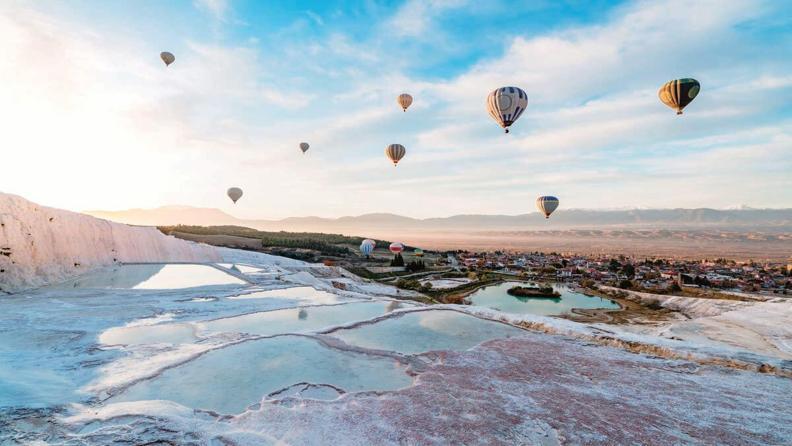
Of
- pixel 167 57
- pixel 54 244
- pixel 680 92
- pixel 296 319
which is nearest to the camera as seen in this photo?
pixel 296 319

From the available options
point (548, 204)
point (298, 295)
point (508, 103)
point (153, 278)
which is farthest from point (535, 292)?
point (153, 278)

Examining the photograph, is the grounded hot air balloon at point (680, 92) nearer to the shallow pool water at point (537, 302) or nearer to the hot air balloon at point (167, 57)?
the shallow pool water at point (537, 302)

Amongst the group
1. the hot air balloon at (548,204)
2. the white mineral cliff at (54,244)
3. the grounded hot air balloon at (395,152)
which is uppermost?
the grounded hot air balloon at (395,152)

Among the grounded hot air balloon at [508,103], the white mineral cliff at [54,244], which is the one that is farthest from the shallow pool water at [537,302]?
the white mineral cliff at [54,244]

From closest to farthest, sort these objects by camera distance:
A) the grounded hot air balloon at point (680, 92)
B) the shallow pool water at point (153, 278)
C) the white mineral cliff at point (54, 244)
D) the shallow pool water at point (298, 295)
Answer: the white mineral cliff at point (54, 244)
the shallow pool water at point (298, 295)
the shallow pool water at point (153, 278)
the grounded hot air balloon at point (680, 92)

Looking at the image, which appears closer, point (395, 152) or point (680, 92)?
point (680, 92)

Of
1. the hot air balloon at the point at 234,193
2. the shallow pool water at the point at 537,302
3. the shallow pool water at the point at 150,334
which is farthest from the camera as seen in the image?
the hot air balloon at the point at 234,193

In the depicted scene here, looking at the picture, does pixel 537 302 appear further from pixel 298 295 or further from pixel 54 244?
pixel 54 244
